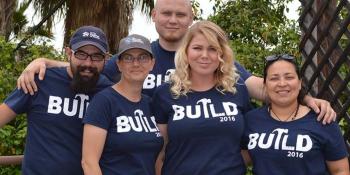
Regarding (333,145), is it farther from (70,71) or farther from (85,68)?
(70,71)

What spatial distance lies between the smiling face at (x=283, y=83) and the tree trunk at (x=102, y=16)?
750 centimetres

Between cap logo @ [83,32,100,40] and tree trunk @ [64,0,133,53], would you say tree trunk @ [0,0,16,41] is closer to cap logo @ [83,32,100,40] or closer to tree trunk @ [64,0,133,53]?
tree trunk @ [64,0,133,53]

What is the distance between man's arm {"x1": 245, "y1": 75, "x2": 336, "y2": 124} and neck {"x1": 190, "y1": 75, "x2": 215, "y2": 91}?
31 centimetres

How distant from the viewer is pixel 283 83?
9.98 feet

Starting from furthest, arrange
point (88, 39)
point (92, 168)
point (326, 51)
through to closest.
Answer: point (326, 51) < point (88, 39) < point (92, 168)

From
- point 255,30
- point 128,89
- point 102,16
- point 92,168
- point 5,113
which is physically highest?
point 102,16

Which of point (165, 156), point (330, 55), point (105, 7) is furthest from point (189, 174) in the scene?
point (105, 7)

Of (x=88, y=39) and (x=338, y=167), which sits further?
(x=88, y=39)

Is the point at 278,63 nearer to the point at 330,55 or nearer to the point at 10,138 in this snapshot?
the point at 330,55

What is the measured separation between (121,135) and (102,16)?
25.4ft

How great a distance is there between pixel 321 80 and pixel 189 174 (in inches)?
58.6

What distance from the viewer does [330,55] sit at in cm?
389

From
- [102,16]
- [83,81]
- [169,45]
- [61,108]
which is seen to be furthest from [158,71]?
[102,16]

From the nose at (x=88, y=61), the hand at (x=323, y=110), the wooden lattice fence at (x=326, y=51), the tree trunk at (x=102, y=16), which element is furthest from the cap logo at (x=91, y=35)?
the tree trunk at (x=102, y=16)
